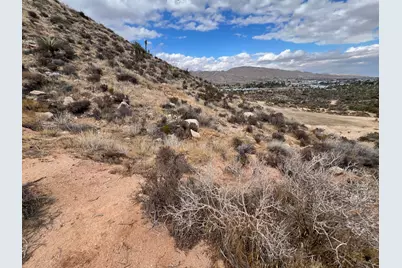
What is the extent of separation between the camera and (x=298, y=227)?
2797 millimetres

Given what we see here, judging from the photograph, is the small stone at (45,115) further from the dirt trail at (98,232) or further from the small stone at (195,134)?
the small stone at (195,134)

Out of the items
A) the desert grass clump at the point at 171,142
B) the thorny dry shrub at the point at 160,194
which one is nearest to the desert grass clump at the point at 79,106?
the desert grass clump at the point at 171,142

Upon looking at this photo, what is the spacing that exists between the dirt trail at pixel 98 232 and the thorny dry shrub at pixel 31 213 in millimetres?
119

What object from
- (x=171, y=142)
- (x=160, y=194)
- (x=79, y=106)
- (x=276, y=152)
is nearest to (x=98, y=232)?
(x=160, y=194)

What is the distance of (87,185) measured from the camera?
4.39m

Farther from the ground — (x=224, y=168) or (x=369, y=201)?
(x=369, y=201)

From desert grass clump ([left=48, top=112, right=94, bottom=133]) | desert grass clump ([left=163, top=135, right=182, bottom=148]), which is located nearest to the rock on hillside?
desert grass clump ([left=48, top=112, right=94, bottom=133])

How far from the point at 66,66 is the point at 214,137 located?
10211mm

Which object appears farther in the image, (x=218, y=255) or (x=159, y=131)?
(x=159, y=131)

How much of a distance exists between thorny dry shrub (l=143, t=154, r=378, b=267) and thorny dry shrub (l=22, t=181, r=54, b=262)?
6.19 feet

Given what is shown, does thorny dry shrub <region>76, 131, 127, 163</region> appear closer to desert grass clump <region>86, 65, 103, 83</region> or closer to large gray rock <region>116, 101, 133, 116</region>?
large gray rock <region>116, 101, 133, 116</region>

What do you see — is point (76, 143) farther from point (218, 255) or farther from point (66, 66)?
point (66, 66)

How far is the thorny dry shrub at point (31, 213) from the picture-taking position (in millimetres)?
2963

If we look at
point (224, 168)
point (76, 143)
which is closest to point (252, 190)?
point (224, 168)
